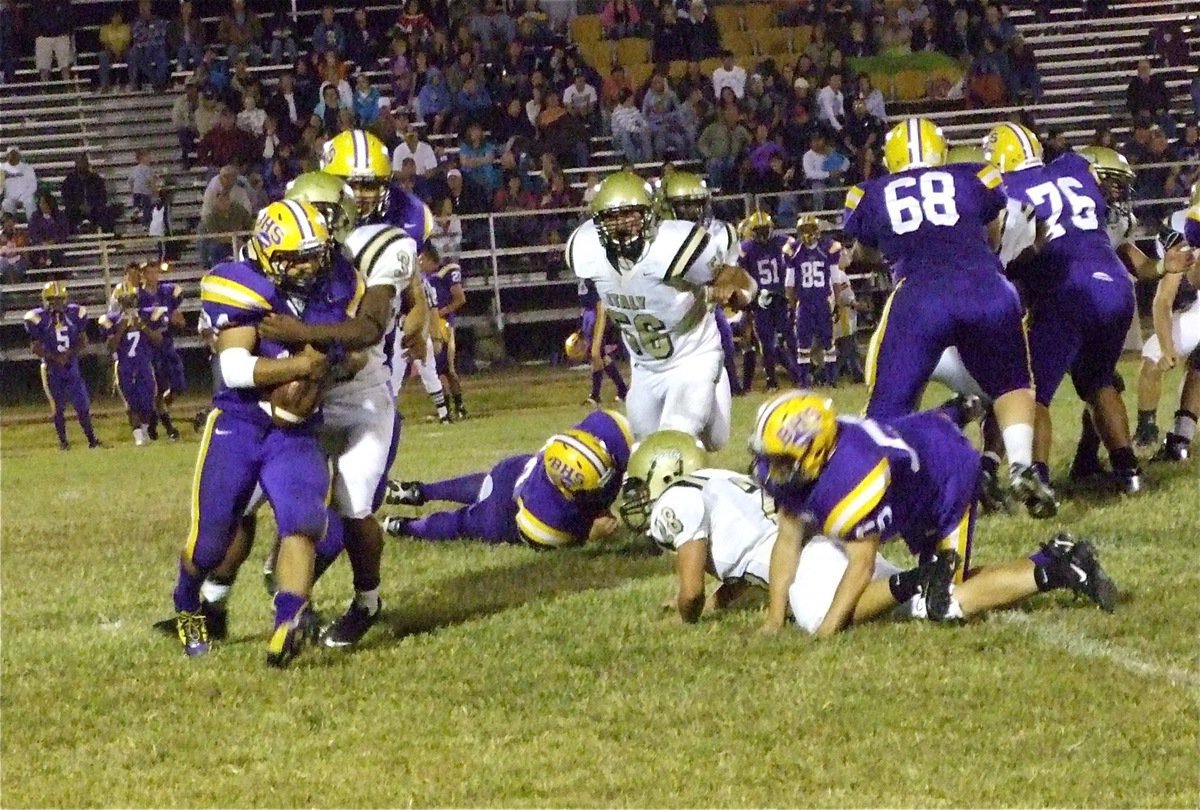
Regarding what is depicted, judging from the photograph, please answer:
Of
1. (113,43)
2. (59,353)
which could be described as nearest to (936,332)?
(59,353)

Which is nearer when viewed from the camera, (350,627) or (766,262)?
(350,627)

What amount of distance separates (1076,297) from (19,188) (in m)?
14.9

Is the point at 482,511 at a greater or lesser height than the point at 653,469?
lesser

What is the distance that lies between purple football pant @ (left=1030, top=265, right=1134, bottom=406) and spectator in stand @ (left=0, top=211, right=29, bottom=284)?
546 inches

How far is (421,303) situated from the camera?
7211 millimetres

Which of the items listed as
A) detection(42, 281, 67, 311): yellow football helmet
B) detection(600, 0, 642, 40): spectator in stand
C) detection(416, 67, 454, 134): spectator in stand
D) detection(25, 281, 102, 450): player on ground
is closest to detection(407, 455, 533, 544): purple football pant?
detection(25, 281, 102, 450): player on ground

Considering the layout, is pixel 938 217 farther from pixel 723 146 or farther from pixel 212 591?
pixel 723 146

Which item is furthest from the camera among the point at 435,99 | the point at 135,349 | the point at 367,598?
the point at 435,99

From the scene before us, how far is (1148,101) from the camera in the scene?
21188mm

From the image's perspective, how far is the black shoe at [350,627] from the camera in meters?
5.86

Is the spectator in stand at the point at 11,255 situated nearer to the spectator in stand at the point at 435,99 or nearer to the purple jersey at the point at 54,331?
the purple jersey at the point at 54,331

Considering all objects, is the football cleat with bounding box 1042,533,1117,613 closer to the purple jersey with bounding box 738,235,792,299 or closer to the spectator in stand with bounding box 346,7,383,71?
the purple jersey with bounding box 738,235,792,299

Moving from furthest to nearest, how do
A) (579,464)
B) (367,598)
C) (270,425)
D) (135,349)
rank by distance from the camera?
(135,349) < (579,464) < (367,598) < (270,425)

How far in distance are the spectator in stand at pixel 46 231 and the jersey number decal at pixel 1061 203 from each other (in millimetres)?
14033
